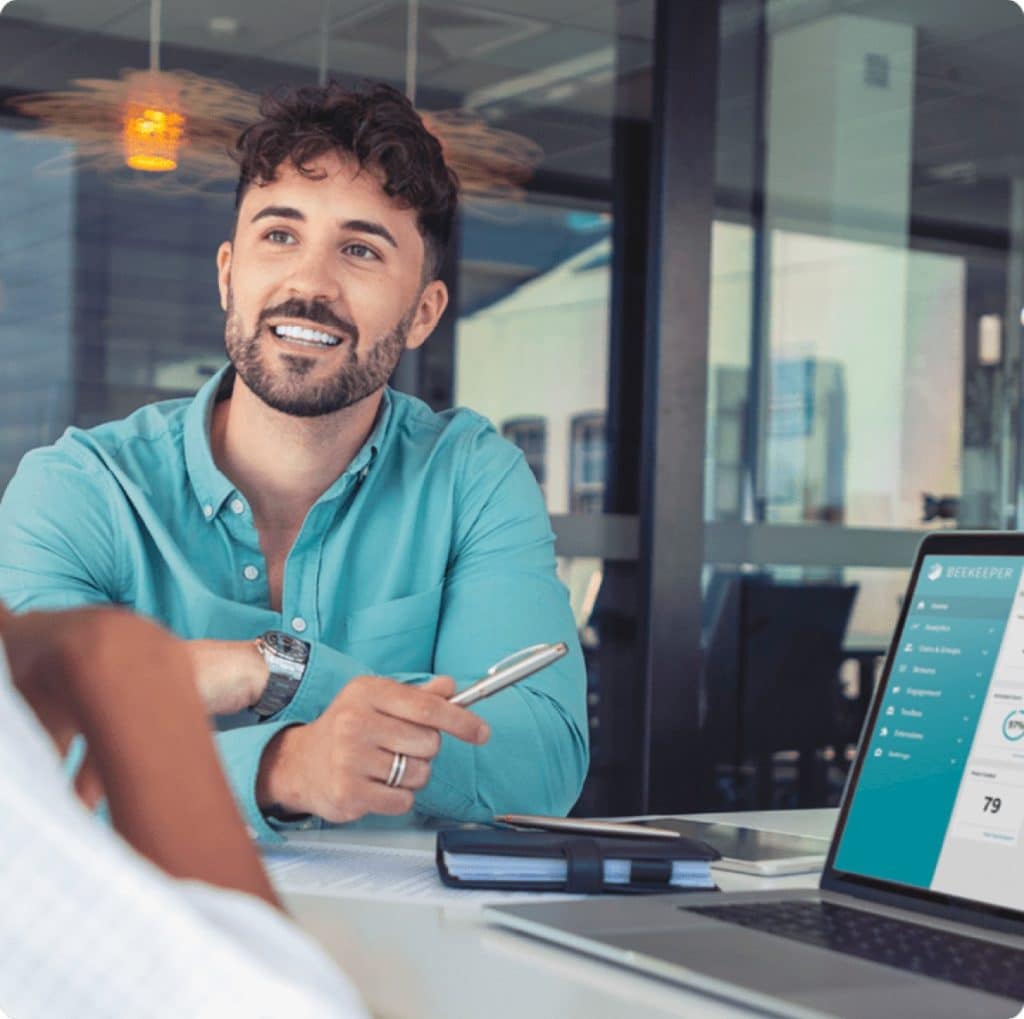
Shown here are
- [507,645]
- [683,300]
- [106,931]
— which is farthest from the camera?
[683,300]

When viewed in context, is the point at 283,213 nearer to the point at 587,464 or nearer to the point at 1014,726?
the point at 1014,726

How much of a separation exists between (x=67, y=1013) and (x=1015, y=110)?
481 centimetres

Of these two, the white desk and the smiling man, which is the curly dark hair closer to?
the smiling man

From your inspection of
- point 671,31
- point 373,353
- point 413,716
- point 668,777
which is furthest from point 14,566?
point 671,31

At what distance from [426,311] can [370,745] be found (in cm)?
103

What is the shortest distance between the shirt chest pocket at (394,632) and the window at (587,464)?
6.78 ft

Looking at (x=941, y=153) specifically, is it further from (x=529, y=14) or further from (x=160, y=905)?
(x=160, y=905)

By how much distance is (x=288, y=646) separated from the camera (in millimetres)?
1534

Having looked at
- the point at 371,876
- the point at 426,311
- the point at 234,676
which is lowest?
the point at 371,876

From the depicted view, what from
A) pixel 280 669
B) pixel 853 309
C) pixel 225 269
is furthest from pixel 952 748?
pixel 853 309

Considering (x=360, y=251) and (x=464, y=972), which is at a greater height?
(x=360, y=251)

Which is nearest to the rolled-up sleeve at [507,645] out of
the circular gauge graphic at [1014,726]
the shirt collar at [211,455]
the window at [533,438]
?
the shirt collar at [211,455]

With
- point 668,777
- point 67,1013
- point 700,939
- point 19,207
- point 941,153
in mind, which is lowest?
point 668,777

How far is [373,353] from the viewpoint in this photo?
77.7 inches
